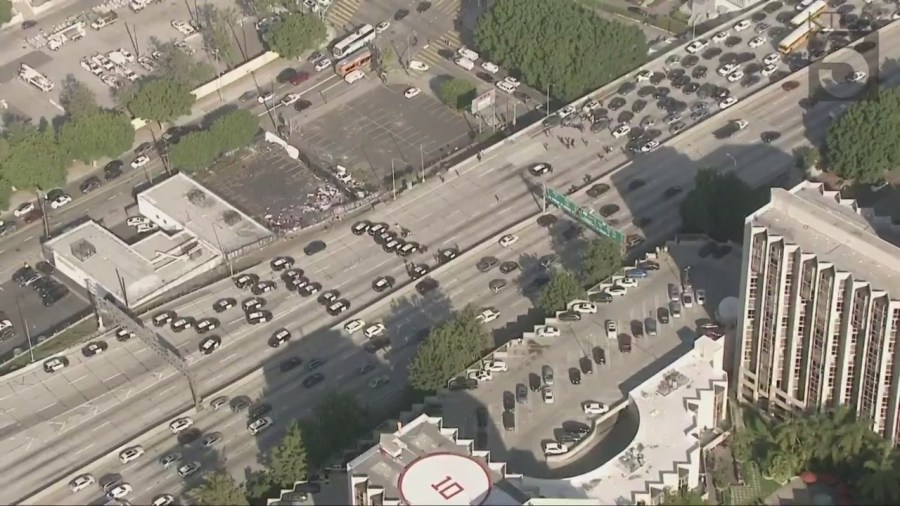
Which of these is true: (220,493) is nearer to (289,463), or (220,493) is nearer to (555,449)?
(289,463)

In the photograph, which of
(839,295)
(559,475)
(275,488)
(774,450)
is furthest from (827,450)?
(275,488)

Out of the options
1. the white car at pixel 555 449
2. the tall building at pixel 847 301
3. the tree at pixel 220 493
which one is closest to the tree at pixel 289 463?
the tree at pixel 220 493

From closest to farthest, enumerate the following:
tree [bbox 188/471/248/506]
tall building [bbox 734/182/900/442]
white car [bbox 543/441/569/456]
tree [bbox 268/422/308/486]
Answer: tall building [bbox 734/182/900/442] < tree [bbox 188/471/248/506] < tree [bbox 268/422/308/486] < white car [bbox 543/441/569/456]

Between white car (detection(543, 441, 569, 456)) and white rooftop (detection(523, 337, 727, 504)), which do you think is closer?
white rooftop (detection(523, 337, 727, 504))

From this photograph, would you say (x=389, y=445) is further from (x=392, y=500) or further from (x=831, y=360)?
(x=831, y=360)

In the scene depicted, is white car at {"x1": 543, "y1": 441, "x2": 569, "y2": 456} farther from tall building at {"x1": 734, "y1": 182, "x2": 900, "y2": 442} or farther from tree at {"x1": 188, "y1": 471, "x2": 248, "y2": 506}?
tree at {"x1": 188, "y1": 471, "x2": 248, "y2": 506}

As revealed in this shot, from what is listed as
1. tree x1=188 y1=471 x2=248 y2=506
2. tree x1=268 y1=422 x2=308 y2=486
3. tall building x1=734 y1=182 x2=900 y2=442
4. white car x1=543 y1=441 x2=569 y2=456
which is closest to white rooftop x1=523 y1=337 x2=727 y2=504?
white car x1=543 y1=441 x2=569 y2=456

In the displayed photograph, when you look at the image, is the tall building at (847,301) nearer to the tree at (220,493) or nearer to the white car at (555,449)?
the white car at (555,449)

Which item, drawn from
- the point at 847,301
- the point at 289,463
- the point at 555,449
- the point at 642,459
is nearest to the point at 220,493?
the point at 289,463
